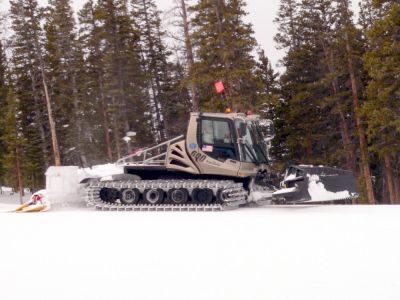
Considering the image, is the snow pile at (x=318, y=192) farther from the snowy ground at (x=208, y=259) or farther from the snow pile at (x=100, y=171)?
the snow pile at (x=100, y=171)

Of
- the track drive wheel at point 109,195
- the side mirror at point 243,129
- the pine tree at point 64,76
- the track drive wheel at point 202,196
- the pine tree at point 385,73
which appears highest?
the pine tree at point 64,76

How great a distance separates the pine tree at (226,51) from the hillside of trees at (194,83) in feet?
0.21

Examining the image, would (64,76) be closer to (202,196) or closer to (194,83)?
(194,83)

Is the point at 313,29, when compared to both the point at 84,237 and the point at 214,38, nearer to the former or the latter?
the point at 214,38

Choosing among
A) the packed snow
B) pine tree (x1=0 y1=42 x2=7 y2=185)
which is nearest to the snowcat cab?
the packed snow

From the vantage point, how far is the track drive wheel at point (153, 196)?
38.9 ft

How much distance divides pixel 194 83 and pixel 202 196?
12.7m

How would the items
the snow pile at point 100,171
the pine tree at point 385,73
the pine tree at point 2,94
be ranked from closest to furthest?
the snow pile at point 100,171 → the pine tree at point 385,73 → the pine tree at point 2,94

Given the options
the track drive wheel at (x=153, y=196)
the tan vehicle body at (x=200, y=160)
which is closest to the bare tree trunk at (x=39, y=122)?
the track drive wheel at (x=153, y=196)

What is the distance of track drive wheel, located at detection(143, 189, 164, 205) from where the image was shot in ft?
38.9

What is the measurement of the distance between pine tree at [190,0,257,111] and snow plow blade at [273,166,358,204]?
11302 millimetres

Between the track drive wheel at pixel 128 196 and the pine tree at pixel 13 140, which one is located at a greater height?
the pine tree at pixel 13 140

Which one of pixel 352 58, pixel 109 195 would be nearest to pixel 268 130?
pixel 109 195

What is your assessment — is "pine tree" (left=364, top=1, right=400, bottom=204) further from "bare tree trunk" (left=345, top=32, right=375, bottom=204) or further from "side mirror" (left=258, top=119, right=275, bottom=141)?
"side mirror" (left=258, top=119, right=275, bottom=141)
